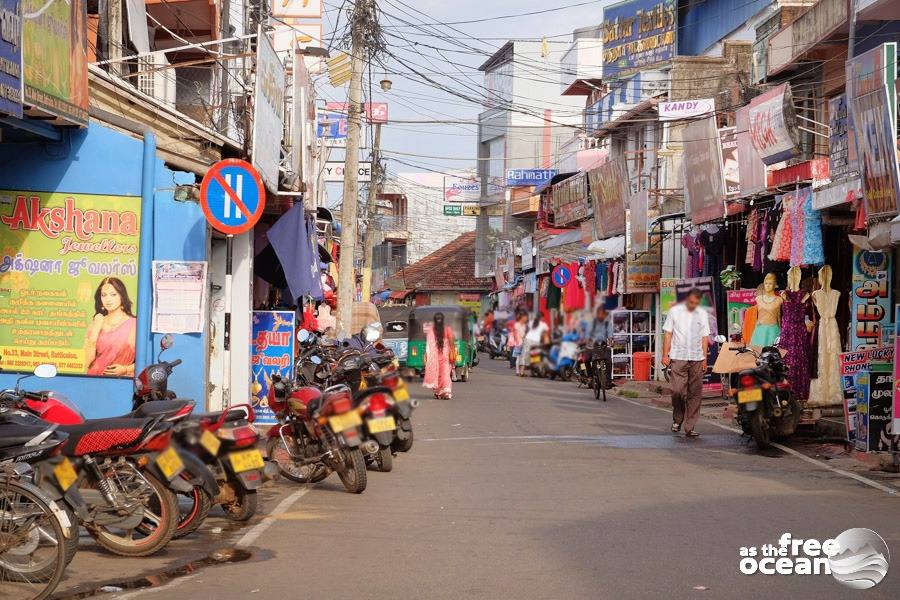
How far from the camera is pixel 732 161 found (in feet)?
74.2

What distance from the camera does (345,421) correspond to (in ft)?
30.8

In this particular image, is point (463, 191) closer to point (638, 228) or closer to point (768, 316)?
point (768, 316)

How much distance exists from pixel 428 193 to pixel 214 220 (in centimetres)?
6046

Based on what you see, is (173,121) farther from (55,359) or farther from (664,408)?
(664,408)

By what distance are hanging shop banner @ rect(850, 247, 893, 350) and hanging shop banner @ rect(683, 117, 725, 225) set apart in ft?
21.1

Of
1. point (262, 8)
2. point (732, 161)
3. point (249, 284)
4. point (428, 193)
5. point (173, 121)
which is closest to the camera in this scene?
point (173, 121)

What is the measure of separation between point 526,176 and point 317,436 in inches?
1692

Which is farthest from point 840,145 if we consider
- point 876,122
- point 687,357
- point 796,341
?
point 687,357

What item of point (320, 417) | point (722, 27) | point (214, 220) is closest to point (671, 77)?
point (722, 27)

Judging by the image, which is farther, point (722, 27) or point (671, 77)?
point (722, 27)

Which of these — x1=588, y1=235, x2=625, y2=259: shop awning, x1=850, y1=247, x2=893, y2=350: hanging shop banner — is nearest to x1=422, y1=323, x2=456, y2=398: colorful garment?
x1=850, y1=247, x2=893, y2=350: hanging shop banner

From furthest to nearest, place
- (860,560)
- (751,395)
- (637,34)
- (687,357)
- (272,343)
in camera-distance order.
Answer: (637,34), (272,343), (687,357), (751,395), (860,560)

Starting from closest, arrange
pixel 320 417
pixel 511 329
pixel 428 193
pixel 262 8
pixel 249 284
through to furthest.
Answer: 1. pixel 511 329
2. pixel 320 417
3. pixel 249 284
4. pixel 262 8
5. pixel 428 193

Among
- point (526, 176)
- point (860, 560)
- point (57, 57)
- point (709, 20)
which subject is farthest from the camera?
point (526, 176)
